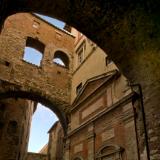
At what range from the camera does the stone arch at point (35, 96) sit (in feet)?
31.0

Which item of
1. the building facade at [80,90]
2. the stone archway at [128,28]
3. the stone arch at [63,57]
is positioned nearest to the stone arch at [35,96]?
the building facade at [80,90]

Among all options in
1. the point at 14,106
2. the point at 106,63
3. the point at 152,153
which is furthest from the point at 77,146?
the point at 14,106

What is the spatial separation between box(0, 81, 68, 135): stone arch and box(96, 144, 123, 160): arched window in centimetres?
339

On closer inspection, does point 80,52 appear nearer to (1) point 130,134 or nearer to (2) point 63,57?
(2) point 63,57

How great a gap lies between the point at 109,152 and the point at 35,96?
4482 mm

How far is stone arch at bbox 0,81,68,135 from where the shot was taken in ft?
31.0

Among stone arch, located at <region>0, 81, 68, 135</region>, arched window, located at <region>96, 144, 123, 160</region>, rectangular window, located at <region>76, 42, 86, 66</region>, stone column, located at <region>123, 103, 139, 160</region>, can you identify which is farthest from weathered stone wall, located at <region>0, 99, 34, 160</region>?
stone column, located at <region>123, 103, 139, 160</region>

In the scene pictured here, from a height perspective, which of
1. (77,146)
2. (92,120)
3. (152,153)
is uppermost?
(92,120)

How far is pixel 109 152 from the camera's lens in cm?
696

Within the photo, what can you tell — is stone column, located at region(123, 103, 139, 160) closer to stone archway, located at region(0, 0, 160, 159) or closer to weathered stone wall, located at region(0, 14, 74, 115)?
stone archway, located at region(0, 0, 160, 159)

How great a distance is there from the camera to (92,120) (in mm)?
8281

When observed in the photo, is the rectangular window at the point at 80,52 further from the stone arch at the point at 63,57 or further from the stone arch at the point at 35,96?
the stone arch at the point at 35,96

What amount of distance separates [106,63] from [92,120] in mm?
2261

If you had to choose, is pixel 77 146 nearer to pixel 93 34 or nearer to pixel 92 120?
pixel 92 120
